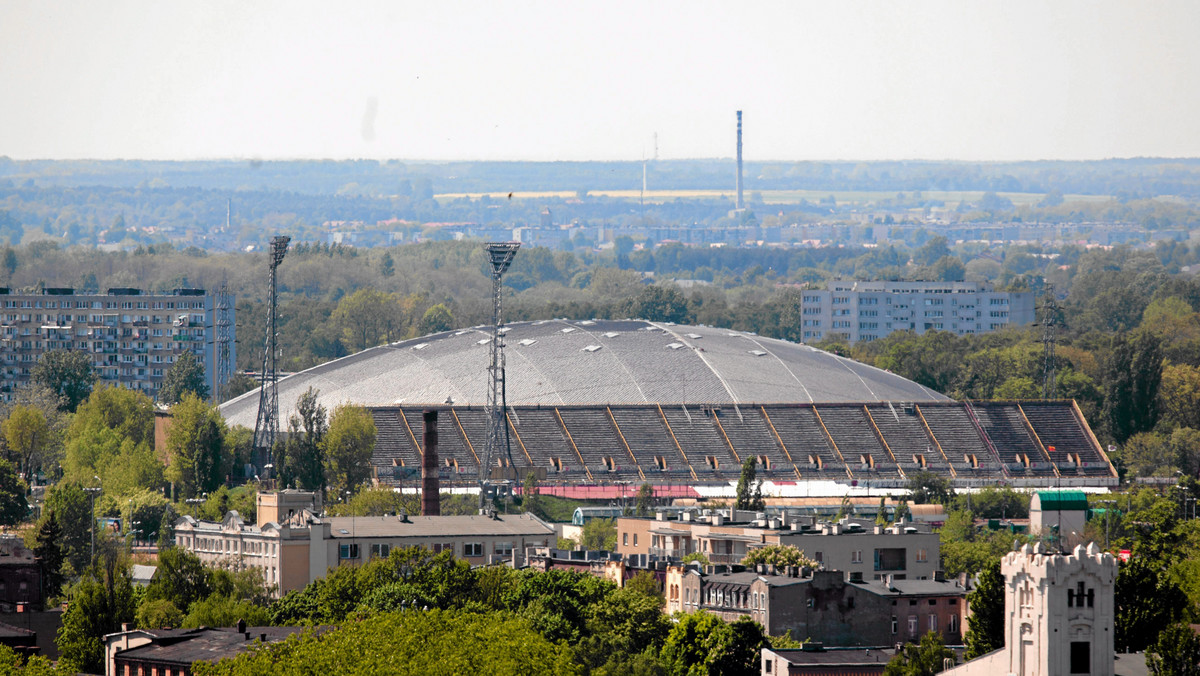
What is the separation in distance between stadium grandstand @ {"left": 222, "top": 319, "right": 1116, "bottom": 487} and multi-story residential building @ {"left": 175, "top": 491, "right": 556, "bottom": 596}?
2239 cm

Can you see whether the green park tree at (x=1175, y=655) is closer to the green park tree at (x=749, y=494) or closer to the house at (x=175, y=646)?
the house at (x=175, y=646)

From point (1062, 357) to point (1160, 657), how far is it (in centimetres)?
Answer: 12588

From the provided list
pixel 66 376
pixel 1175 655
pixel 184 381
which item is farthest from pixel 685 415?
pixel 1175 655

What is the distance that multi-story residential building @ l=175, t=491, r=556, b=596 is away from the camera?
10269 centimetres

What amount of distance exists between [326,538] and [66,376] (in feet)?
282

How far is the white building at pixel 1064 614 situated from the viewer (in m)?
59.2

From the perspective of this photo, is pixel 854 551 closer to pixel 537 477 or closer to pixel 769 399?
pixel 537 477

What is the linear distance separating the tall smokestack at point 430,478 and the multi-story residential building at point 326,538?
9.56 feet

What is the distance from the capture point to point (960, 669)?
6391 centimetres

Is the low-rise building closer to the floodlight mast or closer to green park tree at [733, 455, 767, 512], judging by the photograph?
green park tree at [733, 455, 767, 512]

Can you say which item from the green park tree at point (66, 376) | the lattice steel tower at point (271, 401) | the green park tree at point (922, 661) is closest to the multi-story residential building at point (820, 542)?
the green park tree at point (922, 661)

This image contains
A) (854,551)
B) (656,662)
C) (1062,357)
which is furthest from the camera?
A: (1062,357)

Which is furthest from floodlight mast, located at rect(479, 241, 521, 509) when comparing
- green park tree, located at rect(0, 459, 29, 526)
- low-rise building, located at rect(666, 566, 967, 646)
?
low-rise building, located at rect(666, 566, 967, 646)

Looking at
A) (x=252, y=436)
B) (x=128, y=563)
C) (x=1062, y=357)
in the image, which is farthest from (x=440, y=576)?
(x=1062, y=357)
